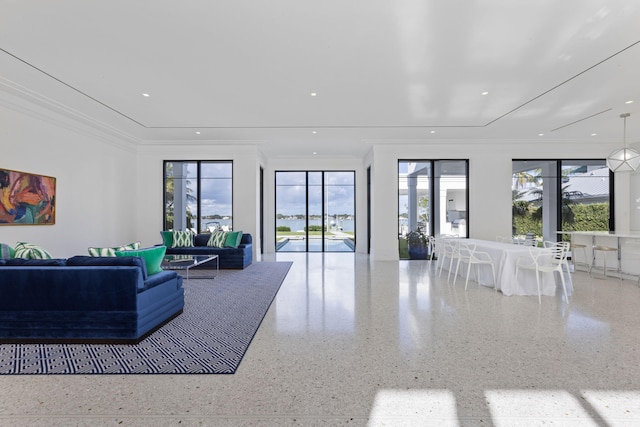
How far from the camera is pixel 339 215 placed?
1043 cm

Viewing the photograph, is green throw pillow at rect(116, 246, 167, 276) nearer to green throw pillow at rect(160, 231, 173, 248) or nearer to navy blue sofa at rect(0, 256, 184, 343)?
navy blue sofa at rect(0, 256, 184, 343)

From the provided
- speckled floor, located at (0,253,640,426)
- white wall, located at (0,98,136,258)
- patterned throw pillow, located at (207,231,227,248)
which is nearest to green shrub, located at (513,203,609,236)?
speckled floor, located at (0,253,640,426)

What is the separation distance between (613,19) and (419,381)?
4.04 meters

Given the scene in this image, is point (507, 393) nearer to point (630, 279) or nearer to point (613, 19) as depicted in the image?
point (613, 19)

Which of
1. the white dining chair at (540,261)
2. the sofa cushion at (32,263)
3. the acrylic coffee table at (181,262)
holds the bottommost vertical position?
→ the acrylic coffee table at (181,262)

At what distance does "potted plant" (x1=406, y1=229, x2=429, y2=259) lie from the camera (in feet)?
28.1

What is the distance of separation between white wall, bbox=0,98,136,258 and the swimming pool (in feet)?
15.0

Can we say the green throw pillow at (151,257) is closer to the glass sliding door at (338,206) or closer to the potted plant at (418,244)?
the potted plant at (418,244)

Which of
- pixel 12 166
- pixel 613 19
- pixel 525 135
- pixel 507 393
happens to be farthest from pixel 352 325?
pixel 525 135

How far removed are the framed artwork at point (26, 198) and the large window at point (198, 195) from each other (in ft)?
10.0

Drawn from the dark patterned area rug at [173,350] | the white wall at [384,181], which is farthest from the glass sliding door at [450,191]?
the dark patterned area rug at [173,350]

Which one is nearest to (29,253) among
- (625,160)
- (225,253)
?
(225,253)

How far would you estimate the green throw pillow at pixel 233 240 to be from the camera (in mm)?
7240

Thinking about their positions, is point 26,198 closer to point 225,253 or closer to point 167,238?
point 167,238
